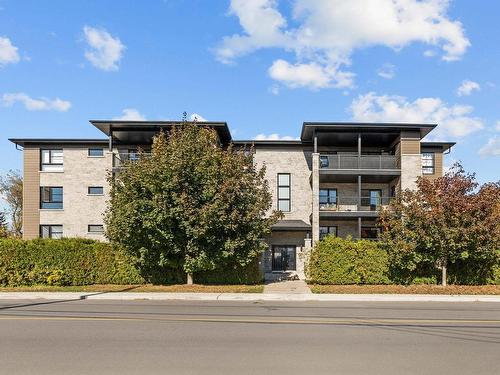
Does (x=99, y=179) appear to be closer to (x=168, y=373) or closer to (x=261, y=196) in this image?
(x=261, y=196)

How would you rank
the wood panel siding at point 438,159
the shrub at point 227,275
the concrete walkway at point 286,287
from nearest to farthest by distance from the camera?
the concrete walkway at point 286,287 → the shrub at point 227,275 → the wood panel siding at point 438,159

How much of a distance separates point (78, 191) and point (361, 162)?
1810 cm

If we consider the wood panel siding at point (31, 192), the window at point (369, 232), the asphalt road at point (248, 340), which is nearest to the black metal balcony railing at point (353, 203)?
the window at point (369, 232)

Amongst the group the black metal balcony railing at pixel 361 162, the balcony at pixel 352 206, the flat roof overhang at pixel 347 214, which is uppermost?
the black metal balcony railing at pixel 361 162

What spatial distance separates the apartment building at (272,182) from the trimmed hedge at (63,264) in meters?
7.69

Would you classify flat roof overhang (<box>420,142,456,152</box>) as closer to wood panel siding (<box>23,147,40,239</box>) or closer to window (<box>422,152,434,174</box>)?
window (<box>422,152,434,174</box>)

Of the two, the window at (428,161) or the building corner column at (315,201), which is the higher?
the window at (428,161)

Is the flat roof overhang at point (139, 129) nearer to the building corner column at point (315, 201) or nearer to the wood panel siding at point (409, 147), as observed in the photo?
the building corner column at point (315, 201)

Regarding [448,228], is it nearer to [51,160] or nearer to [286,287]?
[286,287]

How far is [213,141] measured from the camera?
66.8ft

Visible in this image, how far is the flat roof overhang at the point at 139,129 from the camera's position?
85.5ft

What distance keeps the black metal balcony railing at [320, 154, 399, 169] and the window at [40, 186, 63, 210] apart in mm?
17437

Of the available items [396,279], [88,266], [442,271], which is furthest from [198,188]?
[442,271]

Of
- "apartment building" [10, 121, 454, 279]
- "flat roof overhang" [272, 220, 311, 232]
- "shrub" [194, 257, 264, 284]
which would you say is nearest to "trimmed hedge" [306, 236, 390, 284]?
"shrub" [194, 257, 264, 284]
